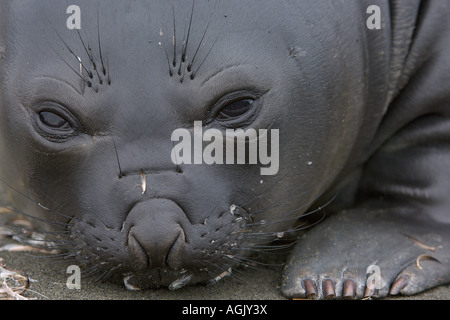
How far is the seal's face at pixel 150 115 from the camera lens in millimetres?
3115

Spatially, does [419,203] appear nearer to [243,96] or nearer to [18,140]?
[243,96]

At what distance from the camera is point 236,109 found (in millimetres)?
3275

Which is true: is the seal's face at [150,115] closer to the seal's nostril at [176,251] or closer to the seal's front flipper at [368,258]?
the seal's nostril at [176,251]

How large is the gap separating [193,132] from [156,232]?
1.53 feet

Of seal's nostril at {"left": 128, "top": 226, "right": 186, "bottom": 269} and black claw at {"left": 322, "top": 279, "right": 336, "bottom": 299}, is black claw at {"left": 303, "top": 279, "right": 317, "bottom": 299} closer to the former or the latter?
black claw at {"left": 322, "top": 279, "right": 336, "bottom": 299}

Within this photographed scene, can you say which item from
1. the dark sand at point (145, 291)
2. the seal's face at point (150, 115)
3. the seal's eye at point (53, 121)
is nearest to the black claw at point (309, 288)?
the dark sand at point (145, 291)

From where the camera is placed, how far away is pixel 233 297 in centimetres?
350

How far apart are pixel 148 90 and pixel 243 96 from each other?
42cm

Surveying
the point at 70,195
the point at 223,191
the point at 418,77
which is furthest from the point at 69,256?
the point at 418,77

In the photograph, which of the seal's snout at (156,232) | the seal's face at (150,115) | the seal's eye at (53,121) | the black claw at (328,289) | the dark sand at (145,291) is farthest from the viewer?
the black claw at (328,289)

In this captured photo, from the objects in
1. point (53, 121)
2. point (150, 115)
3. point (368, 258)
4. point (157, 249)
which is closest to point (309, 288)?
point (368, 258)

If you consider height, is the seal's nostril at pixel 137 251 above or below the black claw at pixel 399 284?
above

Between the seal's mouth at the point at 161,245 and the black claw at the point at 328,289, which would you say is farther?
the black claw at the point at 328,289
